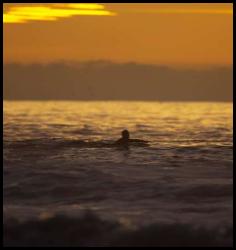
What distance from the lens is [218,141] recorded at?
33.4m

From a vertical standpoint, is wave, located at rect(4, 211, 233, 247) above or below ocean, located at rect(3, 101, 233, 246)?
below

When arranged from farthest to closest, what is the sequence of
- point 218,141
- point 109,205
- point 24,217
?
point 218,141 < point 109,205 < point 24,217

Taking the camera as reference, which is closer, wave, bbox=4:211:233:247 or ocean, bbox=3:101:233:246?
wave, bbox=4:211:233:247

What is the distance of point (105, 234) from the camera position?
15.0 metres

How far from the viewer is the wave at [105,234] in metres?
14.5

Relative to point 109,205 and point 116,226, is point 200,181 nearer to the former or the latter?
point 109,205

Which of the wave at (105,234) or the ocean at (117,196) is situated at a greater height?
the ocean at (117,196)

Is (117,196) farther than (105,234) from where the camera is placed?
Yes

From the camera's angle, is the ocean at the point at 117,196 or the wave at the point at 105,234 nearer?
the wave at the point at 105,234

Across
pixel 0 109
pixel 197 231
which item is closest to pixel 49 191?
pixel 0 109

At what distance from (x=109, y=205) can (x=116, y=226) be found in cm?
201

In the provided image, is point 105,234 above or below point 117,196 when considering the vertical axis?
below

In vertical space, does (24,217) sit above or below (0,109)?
below

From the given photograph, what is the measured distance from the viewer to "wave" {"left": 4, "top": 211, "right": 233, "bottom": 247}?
14484mm
